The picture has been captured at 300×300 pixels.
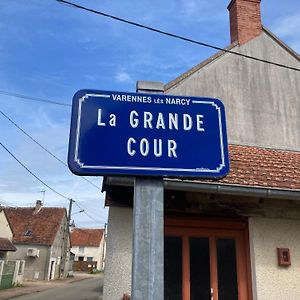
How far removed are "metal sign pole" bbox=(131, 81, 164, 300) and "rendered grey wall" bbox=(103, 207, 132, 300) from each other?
367 centimetres

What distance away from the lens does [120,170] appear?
193 centimetres

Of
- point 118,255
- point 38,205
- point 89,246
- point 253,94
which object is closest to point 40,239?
point 38,205

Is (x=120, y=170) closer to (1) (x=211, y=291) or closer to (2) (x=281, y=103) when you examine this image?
(1) (x=211, y=291)

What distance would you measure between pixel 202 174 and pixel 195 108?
42 centimetres

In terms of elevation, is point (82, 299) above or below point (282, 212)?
below

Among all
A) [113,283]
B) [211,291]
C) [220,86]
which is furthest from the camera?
[220,86]

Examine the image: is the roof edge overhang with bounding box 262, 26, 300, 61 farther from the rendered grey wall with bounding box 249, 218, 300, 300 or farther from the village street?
the village street

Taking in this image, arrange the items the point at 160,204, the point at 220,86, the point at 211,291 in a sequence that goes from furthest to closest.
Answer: the point at 220,86
the point at 211,291
the point at 160,204

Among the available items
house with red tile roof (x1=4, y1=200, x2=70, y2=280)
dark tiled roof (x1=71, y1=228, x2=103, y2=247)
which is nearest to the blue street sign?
house with red tile roof (x1=4, y1=200, x2=70, y2=280)

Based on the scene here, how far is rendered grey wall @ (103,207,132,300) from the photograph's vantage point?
5277 millimetres

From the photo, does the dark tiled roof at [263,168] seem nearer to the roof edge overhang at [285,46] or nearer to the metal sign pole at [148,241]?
the roof edge overhang at [285,46]

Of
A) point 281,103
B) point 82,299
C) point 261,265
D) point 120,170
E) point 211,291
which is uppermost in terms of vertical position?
point 281,103

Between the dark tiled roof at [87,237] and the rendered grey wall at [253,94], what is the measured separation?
60.3 meters

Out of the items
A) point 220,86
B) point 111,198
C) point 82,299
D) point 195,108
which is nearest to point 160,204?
point 195,108
